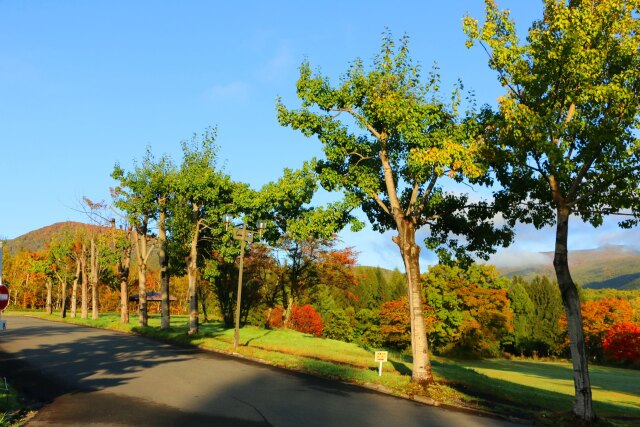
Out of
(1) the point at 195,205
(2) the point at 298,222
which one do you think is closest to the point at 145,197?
(1) the point at 195,205

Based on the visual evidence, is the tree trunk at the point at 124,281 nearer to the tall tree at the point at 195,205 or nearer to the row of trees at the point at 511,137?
the tall tree at the point at 195,205

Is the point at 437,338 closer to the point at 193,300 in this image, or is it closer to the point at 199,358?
the point at 193,300

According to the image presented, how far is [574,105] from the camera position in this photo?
1420 centimetres

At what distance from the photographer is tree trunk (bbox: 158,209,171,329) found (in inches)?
1431

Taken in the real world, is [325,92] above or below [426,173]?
above

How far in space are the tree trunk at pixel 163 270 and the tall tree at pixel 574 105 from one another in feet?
91.6

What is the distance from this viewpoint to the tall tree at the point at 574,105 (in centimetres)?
1302

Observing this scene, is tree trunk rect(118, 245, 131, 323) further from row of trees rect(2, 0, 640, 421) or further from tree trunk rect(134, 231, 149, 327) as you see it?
row of trees rect(2, 0, 640, 421)

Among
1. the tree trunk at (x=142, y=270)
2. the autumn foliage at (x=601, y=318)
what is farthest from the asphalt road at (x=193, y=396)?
the autumn foliage at (x=601, y=318)

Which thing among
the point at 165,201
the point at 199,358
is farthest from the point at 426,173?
the point at 165,201

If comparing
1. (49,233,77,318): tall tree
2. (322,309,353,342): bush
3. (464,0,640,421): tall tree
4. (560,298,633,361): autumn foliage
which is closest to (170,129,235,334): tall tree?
(464,0,640,421): tall tree

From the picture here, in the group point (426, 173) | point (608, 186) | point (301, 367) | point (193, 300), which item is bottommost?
point (301, 367)

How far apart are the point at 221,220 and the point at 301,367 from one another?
59.5 feet

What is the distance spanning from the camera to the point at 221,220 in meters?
35.8
